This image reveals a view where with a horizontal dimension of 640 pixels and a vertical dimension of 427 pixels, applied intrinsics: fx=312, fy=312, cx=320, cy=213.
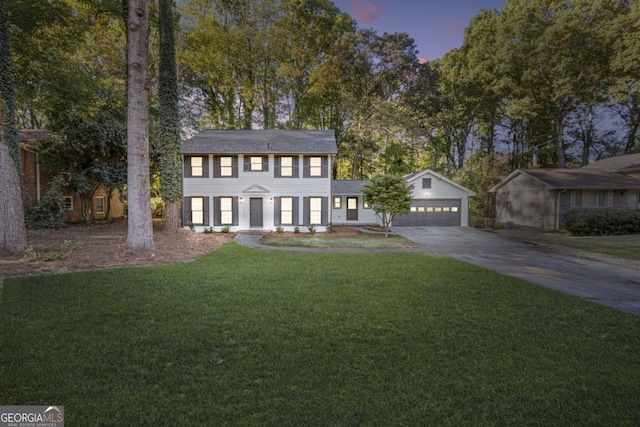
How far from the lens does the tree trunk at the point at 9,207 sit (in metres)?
8.86

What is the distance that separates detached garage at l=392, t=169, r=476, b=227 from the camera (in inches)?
826

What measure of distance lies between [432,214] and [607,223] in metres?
9.20

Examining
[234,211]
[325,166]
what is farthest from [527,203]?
[234,211]

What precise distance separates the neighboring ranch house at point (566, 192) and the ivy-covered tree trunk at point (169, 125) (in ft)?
71.5

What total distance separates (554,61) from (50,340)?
30982 mm

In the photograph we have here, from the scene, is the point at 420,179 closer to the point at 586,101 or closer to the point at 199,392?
the point at 586,101

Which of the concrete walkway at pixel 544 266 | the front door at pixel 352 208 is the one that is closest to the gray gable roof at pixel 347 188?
the front door at pixel 352 208

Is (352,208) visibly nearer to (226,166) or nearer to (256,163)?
(256,163)

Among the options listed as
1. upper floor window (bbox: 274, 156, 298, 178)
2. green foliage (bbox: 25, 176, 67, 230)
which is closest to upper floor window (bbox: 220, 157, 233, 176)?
upper floor window (bbox: 274, 156, 298, 178)

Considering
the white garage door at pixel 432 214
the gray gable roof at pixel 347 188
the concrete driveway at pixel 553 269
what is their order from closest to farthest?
the concrete driveway at pixel 553 269
the white garage door at pixel 432 214
the gray gable roof at pixel 347 188

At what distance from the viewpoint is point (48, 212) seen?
1656cm

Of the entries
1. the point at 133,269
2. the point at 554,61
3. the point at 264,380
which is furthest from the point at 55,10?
the point at 554,61

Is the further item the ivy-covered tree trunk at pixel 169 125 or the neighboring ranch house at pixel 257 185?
the neighboring ranch house at pixel 257 185

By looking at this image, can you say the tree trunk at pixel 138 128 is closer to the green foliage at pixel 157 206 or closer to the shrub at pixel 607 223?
the green foliage at pixel 157 206
